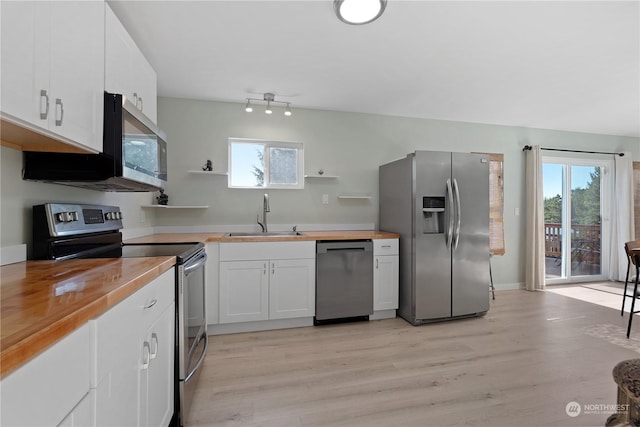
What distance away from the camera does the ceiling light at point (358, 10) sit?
176 cm

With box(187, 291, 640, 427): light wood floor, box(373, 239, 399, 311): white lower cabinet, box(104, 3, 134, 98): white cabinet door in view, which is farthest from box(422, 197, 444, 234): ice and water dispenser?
box(104, 3, 134, 98): white cabinet door

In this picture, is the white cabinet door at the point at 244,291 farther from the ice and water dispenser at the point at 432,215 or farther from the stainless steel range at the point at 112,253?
the ice and water dispenser at the point at 432,215

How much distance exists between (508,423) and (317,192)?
8.95 ft

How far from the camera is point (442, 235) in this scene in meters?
3.10

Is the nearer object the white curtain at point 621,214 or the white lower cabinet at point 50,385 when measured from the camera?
the white lower cabinet at point 50,385

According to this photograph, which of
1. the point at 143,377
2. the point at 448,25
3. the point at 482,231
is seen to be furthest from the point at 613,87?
the point at 143,377

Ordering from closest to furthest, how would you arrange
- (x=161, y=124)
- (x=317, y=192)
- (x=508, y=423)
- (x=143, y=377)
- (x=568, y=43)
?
(x=143, y=377), (x=508, y=423), (x=568, y=43), (x=161, y=124), (x=317, y=192)

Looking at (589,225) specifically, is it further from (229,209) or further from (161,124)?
(161,124)

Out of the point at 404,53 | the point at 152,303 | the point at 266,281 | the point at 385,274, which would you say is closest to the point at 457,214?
the point at 385,274

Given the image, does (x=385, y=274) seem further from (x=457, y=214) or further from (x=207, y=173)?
(x=207, y=173)

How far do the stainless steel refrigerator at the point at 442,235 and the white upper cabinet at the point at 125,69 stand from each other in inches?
96.6

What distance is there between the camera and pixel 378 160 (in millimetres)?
3889

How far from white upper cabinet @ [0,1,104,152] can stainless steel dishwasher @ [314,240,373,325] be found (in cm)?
209

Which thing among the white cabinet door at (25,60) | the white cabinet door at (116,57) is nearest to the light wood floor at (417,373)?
the white cabinet door at (25,60)
